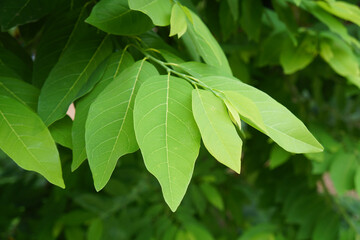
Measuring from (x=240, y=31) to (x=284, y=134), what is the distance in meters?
1.22

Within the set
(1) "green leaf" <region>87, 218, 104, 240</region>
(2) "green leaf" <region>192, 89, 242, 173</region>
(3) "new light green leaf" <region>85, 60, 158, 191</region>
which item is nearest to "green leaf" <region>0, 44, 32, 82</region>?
(3) "new light green leaf" <region>85, 60, 158, 191</region>

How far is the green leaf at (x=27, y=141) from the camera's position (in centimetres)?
50

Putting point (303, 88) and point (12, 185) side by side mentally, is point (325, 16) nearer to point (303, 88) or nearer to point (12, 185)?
point (303, 88)

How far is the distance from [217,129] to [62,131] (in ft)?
0.86

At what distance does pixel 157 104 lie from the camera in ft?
1.61

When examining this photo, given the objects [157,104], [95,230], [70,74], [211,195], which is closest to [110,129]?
[157,104]

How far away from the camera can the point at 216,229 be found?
5.93 ft

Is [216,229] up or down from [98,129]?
down

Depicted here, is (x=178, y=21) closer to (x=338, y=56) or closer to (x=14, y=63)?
(x=14, y=63)

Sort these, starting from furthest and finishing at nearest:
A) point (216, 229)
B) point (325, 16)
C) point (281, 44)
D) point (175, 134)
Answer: point (216, 229) → point (281, 44) → point (325, 16) → point (175, 134)

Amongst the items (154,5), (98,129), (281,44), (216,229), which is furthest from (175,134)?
(216,229)

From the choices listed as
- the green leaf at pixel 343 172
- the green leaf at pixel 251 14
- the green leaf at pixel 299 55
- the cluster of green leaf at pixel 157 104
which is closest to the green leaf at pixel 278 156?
the cluster of green leaf at pixel 157 104

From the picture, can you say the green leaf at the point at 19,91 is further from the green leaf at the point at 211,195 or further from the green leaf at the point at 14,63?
the green leaf at the point at 211,195

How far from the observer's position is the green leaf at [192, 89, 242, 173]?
447mm
